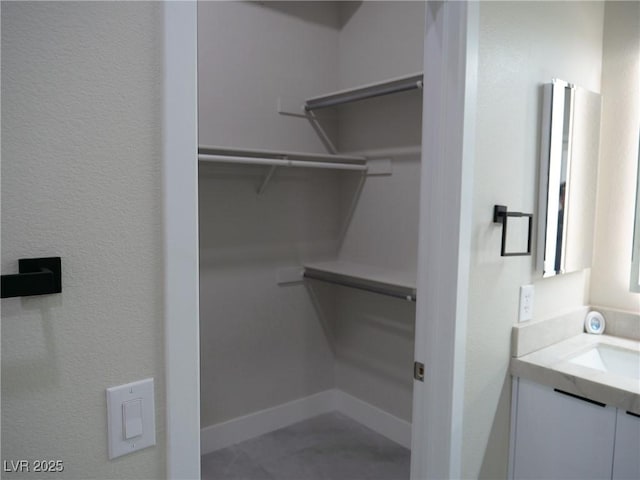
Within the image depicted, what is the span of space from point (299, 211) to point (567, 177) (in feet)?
5.15

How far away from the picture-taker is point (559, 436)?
1.53 metres

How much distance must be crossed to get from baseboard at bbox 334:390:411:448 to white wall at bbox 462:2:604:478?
1.17 m

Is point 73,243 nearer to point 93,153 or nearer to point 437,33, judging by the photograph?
point 93,153

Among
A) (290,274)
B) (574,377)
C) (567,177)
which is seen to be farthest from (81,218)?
(290,274)

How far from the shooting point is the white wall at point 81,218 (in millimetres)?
667

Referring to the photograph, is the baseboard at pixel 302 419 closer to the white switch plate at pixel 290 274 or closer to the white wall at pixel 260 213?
the white wall at pixel 260 213

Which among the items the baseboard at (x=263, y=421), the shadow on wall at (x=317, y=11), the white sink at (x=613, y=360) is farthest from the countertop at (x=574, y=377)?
the shadow on wall at (x=317, y=11)

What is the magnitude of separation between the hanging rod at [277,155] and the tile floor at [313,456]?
1636 millimetres

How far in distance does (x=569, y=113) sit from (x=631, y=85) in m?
0.40

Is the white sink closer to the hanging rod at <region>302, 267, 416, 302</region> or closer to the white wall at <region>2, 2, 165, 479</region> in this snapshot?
the hanging rod at <region>302, 267, 416, 302</region>

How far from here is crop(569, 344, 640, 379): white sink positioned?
5.84 ft

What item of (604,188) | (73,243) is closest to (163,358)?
(73,243)

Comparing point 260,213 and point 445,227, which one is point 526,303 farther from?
point 260,213

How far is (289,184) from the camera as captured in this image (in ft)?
9.54
